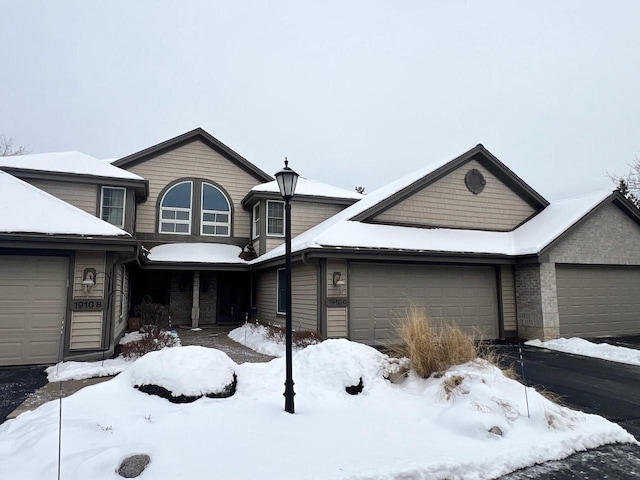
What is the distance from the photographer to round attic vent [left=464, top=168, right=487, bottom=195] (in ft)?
47.1

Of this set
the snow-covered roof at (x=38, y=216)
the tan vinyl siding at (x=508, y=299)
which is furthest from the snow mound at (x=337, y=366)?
the tan vinyl siding at (x=508, y=299)

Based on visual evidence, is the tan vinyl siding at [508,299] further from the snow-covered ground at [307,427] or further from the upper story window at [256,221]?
the upper story window at [256,221]

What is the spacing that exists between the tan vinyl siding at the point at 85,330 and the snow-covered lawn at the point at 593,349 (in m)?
11.9

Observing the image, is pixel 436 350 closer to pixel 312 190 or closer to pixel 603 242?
pixel 603 242

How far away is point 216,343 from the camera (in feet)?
40.4

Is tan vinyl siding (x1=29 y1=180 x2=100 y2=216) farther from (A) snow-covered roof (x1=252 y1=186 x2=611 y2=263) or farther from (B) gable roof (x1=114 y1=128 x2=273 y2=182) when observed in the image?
(A) snow-covered roof (x1=252 y1=186 x2=611 y2=263)

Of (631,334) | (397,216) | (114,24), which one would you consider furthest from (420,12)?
(631,334)

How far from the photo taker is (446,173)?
1412cm

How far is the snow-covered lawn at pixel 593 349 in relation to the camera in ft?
32.8

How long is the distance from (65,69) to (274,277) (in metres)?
20.6

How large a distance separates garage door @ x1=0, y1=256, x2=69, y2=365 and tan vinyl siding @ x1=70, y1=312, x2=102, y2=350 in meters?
0.33

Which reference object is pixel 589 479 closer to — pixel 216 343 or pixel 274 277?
pixel 216 343

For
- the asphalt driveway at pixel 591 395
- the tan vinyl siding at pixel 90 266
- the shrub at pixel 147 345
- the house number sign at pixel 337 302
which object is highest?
the tan vinyl siding at pixel 90 266

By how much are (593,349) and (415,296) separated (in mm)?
4821
